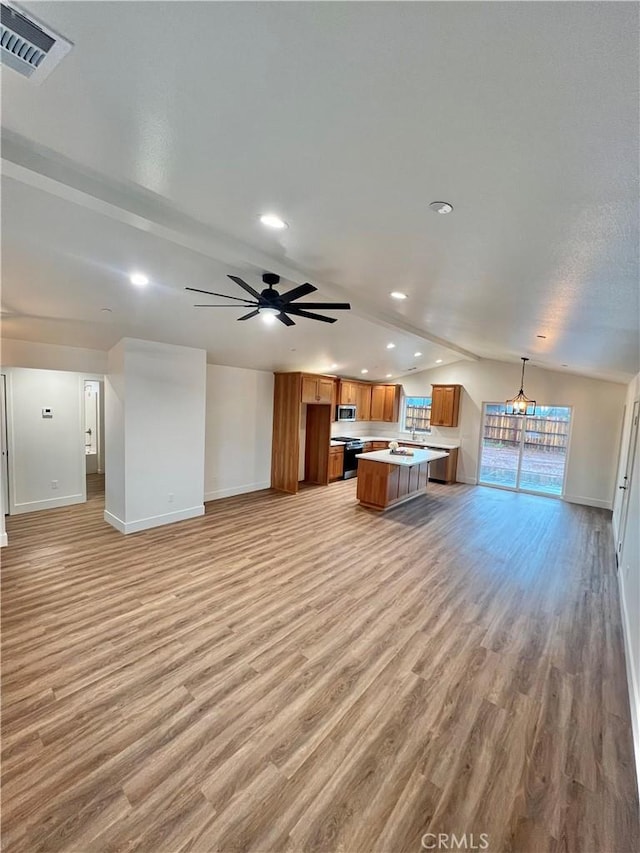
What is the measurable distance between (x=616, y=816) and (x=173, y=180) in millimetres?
3882

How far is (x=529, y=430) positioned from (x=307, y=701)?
772 centimetres

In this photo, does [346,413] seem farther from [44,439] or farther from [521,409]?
[44,439]

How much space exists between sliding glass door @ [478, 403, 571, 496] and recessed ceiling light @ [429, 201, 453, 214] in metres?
7.46

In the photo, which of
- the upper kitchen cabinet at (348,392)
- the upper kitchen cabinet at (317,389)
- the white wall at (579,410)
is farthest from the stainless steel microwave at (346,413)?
Result: the white wall at (579,410)

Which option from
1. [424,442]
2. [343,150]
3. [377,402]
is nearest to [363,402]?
[377,402]

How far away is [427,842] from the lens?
1616 mm

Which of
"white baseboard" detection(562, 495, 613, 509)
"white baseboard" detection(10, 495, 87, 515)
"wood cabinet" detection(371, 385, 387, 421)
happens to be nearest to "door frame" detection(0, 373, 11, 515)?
"white baseboard" detection(10, 495, 87, 515)

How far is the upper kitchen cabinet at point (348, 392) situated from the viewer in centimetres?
886

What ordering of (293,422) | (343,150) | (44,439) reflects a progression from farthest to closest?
(293,422)
(44,439)
(343,150)

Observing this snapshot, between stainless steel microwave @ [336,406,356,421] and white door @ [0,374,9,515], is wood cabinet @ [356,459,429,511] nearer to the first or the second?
stainless steel microwave @ [336,406,356,421]

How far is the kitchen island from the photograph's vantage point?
20.4 feet

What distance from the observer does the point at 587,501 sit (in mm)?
7402

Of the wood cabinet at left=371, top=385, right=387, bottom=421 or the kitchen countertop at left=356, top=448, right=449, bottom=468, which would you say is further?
the wood cabinet at left=371, top=385, right=387, bottom=421

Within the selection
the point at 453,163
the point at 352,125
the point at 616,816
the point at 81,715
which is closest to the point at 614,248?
the point at 453,163
